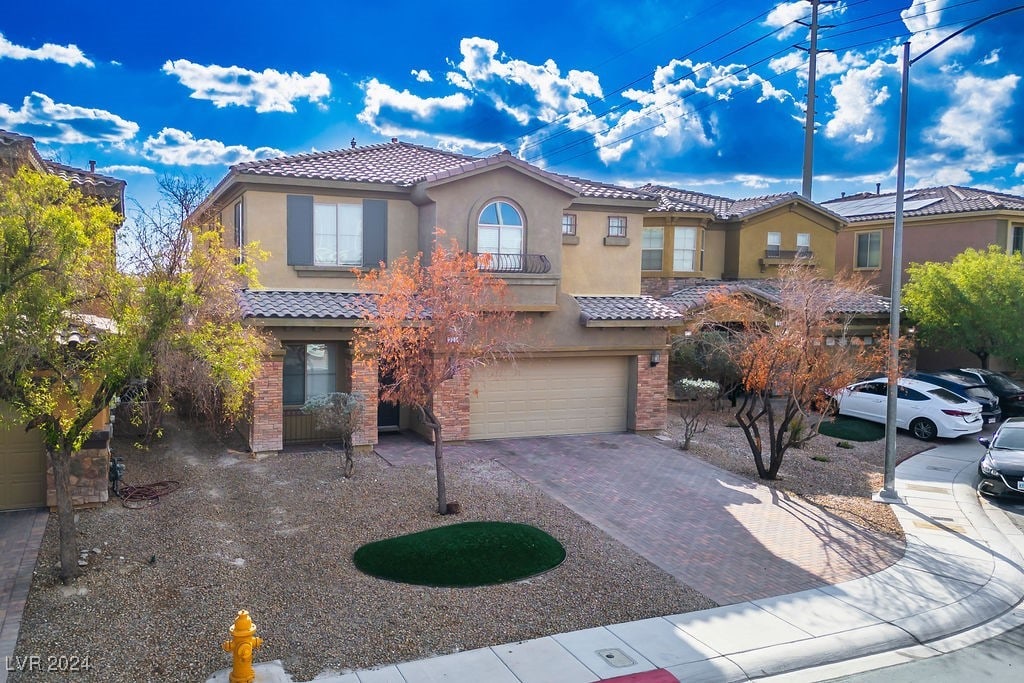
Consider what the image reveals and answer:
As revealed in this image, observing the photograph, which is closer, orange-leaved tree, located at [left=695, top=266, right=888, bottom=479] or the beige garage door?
orange-leaved tree, located at [left=695, top=266, right=888, bottom=479]

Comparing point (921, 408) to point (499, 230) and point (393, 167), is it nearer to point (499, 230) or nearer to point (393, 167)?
point (499, 230)

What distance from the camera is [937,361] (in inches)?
1241

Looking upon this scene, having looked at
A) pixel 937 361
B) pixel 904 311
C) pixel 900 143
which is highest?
pixel 900 143

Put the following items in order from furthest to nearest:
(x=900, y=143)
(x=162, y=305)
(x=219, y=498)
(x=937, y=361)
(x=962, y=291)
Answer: (x=937, y=361)
(x=962, y=291)
(x=900, y=143)
(x=219, y=498)
(x=162, y=305)

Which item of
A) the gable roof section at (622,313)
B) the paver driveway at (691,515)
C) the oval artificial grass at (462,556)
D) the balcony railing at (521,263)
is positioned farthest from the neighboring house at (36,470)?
the gable roof section at (622,313)

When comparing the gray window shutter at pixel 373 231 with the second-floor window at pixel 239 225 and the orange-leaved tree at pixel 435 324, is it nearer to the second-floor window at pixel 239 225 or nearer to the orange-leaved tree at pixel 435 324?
the second-floor window at pixel 239 225

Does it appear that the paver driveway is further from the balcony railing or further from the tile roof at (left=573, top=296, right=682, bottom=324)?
the balcony railing

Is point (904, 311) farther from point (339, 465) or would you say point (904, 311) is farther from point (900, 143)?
point (339, 465)

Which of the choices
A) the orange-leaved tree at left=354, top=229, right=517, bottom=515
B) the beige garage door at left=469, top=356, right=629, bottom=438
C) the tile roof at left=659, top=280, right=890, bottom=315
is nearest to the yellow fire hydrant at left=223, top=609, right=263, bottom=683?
the orange-leaved tree at left=354, top=229, right=517, bottom=515

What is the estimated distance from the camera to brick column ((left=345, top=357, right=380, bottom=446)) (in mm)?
17219

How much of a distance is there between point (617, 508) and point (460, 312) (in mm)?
4673

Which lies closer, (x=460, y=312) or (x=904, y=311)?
(x=460, y=312)

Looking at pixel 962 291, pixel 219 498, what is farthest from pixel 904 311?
pixel 219 498

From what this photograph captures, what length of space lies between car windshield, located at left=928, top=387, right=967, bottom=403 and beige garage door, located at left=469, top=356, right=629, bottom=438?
887 cm
